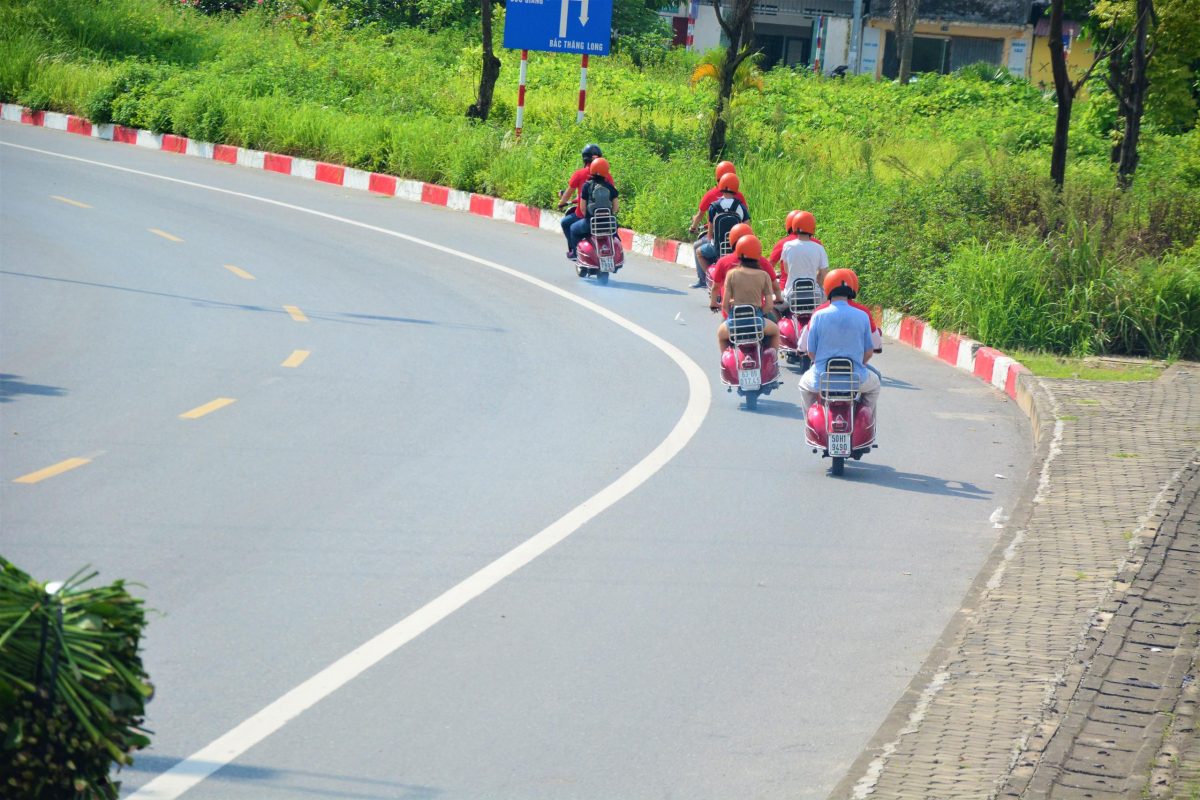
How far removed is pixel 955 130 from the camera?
35344 mm

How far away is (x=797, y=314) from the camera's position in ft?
46.4

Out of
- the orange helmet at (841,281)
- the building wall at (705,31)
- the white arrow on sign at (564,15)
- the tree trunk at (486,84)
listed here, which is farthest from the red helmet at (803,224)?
the building wall at (705,31)

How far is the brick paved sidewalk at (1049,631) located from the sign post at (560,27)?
17105 millimetres

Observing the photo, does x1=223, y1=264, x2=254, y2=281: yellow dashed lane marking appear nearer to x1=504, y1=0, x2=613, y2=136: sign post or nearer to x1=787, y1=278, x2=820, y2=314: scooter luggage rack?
x1=787, y1=278, x2=820, y2=314: scooter luggage rack

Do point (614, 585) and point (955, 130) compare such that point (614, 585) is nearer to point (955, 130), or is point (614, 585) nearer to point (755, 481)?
point (755, 481)

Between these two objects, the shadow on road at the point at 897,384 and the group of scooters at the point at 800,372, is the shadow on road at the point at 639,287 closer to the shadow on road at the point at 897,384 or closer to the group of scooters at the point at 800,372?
the group of scooters at the point at 800,372

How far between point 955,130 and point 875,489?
1039 inches

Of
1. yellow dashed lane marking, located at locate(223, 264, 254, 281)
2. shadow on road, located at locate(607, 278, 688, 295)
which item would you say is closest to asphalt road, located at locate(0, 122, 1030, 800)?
yellow dashed lane marking, located at locate(223, 264, 254, 281)

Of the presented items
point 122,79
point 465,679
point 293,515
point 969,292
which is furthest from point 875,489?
point 122,79

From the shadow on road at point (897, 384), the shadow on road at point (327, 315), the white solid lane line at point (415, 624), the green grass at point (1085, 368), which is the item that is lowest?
the white solid lane line at point (415, 624)

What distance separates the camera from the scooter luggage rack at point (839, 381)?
10.8 m

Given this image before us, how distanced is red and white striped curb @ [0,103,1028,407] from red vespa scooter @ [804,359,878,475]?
11.7 feet

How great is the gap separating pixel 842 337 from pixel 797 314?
131 inches

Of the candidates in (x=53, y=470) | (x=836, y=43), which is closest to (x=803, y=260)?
(x=53, y=470)
